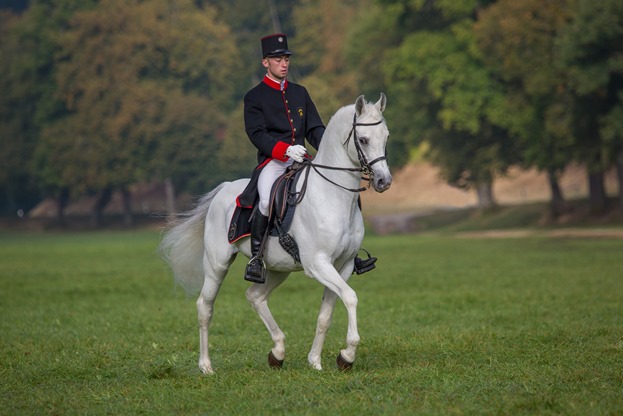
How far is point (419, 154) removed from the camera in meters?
98.0

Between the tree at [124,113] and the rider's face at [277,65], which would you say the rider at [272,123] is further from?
the tree at [124,113]

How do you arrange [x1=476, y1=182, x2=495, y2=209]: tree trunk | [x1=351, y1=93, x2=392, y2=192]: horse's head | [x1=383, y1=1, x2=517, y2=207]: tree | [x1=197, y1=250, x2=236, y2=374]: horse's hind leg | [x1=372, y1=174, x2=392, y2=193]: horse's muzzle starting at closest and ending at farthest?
1. [x1=372, y1=174, x2=392, y2=193]: horse's muzzle
2. [x1=351, y1=93, x2=392, y2=192]: horse's head
3. [x1=197, y1=250, x2=236, y2=374]: horse's hind leg
4. [x1=383, y1=1, x2=517, y2=207]: tree
5. [x1=476, y1=182, x2=495, y2=209]: tree trunk

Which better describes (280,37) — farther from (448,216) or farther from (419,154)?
(419,154)

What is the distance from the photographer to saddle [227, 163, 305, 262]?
12484 millimetres

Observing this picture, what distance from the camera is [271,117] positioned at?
12922mm

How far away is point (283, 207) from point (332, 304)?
3.81 feet

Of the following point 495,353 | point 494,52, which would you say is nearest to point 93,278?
point 495,353

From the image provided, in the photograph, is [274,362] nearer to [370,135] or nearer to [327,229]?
[327,229]

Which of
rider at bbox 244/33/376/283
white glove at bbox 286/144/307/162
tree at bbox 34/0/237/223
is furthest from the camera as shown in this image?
tree at bbox 34/0/237/223

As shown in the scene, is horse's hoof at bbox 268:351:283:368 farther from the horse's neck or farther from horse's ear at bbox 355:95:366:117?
horse's ear at bbox 355:95:366:117

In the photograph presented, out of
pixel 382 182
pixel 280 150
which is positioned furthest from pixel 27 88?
pixel 382 182

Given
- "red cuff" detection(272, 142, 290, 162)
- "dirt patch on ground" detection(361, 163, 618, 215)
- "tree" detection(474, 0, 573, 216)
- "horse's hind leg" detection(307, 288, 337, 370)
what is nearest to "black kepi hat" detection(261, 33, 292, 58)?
"red cuff" detection(272, 142, 290, 162)

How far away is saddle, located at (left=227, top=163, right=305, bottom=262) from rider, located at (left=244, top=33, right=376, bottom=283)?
0.09 meters

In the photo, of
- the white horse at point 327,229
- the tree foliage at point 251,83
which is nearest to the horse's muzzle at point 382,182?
the white horse at point 327,229
